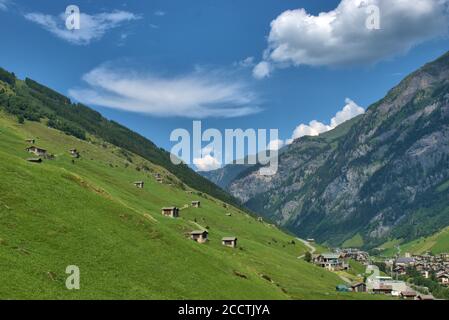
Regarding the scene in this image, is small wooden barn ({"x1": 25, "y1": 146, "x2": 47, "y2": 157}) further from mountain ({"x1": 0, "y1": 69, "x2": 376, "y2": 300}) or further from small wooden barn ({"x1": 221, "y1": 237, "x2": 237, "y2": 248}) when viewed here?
mountain ({"x1": 0, "y1": 69, "x2": 376, "y2": 300})

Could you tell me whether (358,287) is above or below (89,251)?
below

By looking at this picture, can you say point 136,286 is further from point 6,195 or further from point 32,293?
point 6,195

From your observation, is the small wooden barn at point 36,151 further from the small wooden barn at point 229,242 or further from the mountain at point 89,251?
the mountain at point 89,251

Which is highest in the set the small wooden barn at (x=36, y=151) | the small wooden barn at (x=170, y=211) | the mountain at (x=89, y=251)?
the small wooden barn at (x=36, y=151)

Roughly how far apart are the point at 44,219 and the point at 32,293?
18.6 meters

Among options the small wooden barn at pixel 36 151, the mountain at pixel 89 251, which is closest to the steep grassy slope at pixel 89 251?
the mountain at pixel 89 251

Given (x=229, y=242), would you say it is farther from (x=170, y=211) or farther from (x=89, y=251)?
(x=89, y=251)

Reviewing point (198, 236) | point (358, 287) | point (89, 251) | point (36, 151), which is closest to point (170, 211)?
point (198, 236)

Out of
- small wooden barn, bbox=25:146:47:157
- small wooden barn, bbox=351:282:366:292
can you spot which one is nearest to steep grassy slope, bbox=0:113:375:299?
small wooden barn, bbox=351:282:366:292

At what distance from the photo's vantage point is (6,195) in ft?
194
